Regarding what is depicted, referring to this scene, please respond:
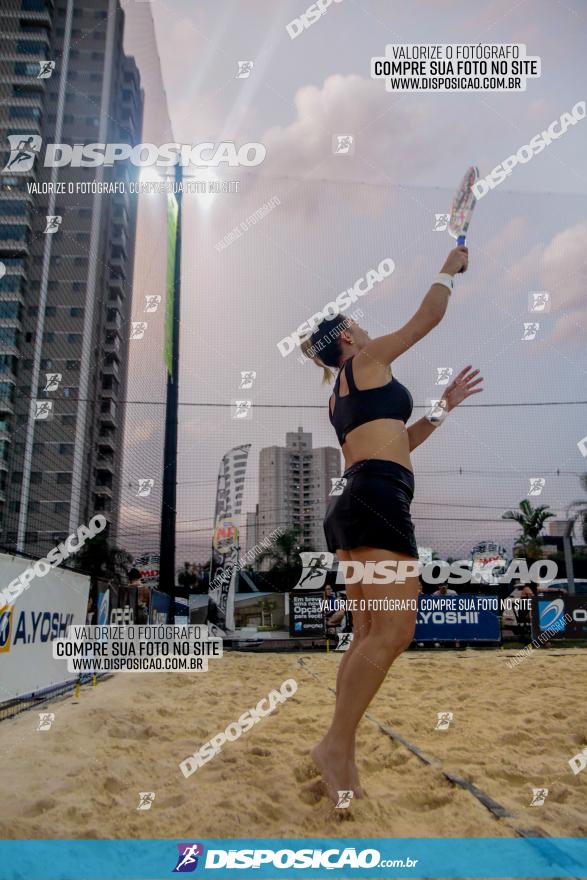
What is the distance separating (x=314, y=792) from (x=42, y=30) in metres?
44.1

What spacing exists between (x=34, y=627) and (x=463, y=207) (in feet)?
12.5

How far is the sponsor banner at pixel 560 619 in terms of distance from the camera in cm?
945

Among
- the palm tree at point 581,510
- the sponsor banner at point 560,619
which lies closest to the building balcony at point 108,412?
the palm tree at point 581,510

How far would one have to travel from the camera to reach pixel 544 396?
8.87m

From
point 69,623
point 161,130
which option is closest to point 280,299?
point 161,130

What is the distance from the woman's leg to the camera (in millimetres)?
1630

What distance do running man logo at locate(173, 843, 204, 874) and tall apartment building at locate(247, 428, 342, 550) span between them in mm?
6834

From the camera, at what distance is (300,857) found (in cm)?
131

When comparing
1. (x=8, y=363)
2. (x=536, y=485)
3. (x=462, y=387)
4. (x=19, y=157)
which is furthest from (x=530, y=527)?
(x=8, y=363)

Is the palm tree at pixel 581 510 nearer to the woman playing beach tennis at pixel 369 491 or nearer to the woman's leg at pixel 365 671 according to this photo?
the woman playing beach tennis at pixel 369 491

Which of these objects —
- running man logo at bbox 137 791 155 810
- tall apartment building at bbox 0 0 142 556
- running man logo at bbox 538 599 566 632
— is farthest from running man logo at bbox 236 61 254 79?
tall apartment building at bbox 0 0 142 556

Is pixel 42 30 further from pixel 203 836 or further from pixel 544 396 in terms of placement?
pixel 203 836

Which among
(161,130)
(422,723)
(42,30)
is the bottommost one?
(422,723)

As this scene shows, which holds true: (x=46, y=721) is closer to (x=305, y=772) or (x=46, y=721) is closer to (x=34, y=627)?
(x=34, y=627)
